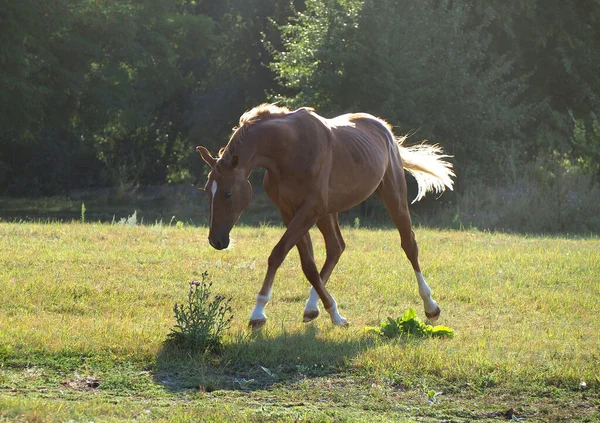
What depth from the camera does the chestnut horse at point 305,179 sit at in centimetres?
780

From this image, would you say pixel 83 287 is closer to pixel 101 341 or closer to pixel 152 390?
pixel 101 341

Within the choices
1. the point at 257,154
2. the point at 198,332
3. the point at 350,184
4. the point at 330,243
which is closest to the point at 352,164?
the point at 350,184

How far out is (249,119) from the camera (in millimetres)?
8250

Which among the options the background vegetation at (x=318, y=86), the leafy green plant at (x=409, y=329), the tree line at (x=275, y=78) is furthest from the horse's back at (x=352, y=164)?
the tree line at (x=275, y=78)

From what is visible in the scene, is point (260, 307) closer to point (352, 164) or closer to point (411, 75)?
point (352, 164)

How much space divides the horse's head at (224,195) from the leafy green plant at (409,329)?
1.71 meters

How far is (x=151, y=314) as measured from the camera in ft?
29.5

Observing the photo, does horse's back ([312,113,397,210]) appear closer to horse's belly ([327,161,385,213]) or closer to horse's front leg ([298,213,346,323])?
horse's belly ([327,161,385,213])

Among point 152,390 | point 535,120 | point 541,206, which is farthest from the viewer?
point 535,120

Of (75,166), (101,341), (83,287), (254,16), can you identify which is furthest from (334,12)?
Answer: (101,341)

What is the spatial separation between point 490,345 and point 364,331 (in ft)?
3.88

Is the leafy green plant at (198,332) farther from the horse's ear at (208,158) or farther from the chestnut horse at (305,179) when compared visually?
the horse's ear at (208,158)

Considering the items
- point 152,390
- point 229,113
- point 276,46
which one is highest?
point 276,46

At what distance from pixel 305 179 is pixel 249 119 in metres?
0.76
